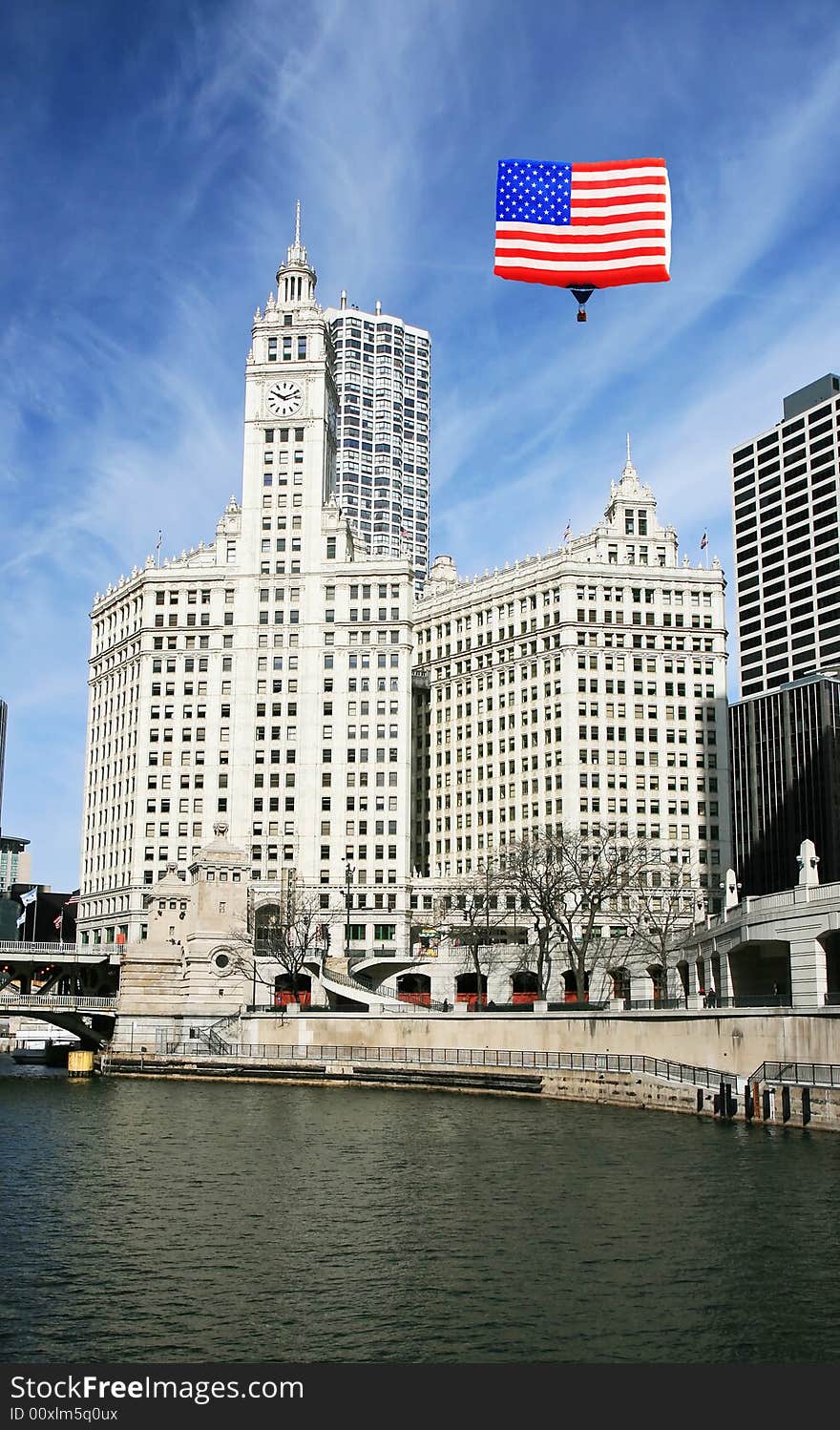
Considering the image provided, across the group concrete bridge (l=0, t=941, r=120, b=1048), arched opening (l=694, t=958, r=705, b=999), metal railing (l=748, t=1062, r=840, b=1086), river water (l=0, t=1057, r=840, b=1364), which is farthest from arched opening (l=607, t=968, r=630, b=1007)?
metal railing (l=748, t=1062, r=840, b=1086)

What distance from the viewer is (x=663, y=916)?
155 meters

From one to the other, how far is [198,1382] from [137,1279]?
13313 mm

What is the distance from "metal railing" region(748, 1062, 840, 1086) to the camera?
71375mm

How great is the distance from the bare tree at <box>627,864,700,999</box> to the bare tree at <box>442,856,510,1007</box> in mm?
14695

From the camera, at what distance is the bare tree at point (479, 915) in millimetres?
149500

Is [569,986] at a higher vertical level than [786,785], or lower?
lower

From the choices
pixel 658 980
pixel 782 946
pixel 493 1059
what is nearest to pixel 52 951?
pixel 658 980

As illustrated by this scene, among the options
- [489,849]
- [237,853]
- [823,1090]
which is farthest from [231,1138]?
[489,849]

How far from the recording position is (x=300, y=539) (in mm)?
184375

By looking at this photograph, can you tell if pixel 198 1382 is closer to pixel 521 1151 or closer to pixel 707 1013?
pixel 521 1151

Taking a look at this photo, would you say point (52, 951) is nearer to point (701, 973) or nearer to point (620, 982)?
point (620, 982)

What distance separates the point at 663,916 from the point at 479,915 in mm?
20550

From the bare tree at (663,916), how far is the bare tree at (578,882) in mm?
2003

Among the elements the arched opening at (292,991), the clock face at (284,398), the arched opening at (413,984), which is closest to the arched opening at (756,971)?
the arched opening at (292,991)
